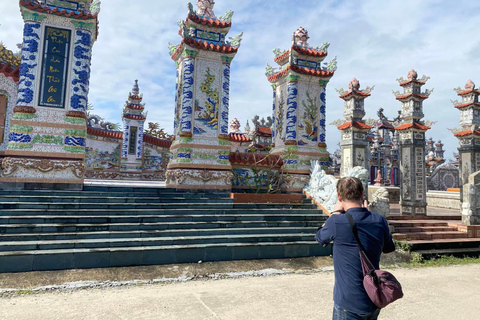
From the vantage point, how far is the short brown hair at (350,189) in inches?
89.0

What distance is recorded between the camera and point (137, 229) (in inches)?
256

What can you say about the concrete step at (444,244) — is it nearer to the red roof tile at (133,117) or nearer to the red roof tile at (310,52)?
the red roof tile at (310,52)

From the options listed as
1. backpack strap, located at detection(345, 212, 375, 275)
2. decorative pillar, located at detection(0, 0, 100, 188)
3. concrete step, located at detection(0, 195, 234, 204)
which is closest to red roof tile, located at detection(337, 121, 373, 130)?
concrete step, located at detection(0, 195, 234, 204)

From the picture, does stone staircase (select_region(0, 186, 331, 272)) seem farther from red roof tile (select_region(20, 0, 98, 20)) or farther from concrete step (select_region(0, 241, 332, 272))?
red roof tile (select_region(20, 0, 98, 20))

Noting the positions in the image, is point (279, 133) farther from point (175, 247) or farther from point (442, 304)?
point (442, 304)

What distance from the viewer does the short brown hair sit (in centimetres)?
226

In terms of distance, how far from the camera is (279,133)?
1287 cm

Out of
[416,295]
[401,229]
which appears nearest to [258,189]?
[401,229]

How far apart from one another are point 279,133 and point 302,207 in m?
4.45

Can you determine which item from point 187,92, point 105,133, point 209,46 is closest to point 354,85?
point 209,46

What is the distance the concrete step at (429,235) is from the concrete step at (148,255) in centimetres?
232

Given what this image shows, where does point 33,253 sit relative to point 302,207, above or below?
below

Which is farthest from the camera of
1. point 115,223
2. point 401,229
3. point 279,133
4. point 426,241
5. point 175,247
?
point 279,133

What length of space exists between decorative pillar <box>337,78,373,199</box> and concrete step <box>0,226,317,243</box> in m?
4.79
